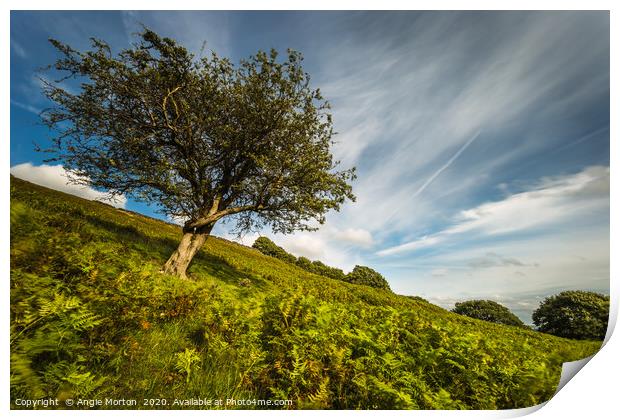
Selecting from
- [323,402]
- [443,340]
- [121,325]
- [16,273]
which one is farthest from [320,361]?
[16,273]

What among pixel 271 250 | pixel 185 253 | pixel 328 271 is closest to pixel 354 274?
pixel 328 271

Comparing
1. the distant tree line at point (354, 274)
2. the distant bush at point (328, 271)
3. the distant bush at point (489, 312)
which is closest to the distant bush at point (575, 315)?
the distant bush at point (489, 312)

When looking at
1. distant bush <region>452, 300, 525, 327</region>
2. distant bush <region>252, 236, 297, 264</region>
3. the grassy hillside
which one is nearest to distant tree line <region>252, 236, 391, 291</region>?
distant bush <region>252, 236, 297, 264</region>

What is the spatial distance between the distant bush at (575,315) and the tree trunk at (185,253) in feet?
45.5

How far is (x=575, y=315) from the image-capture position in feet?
37.5

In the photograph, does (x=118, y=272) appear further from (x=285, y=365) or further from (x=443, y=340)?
(x=443, y=340)

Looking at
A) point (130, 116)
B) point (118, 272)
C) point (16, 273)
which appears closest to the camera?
point (16, 273)

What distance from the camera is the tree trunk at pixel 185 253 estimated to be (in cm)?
1145

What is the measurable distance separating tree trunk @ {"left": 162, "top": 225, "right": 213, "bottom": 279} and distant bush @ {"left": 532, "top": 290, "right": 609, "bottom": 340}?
13873 mm

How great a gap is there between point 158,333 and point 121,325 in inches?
25.9

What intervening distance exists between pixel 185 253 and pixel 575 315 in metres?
17.1

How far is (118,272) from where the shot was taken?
452 centimetres

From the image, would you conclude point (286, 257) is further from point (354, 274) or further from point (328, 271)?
point (354, 274)

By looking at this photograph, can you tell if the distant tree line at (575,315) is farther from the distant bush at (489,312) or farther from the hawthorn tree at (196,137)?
the distant bush at (489,312)
